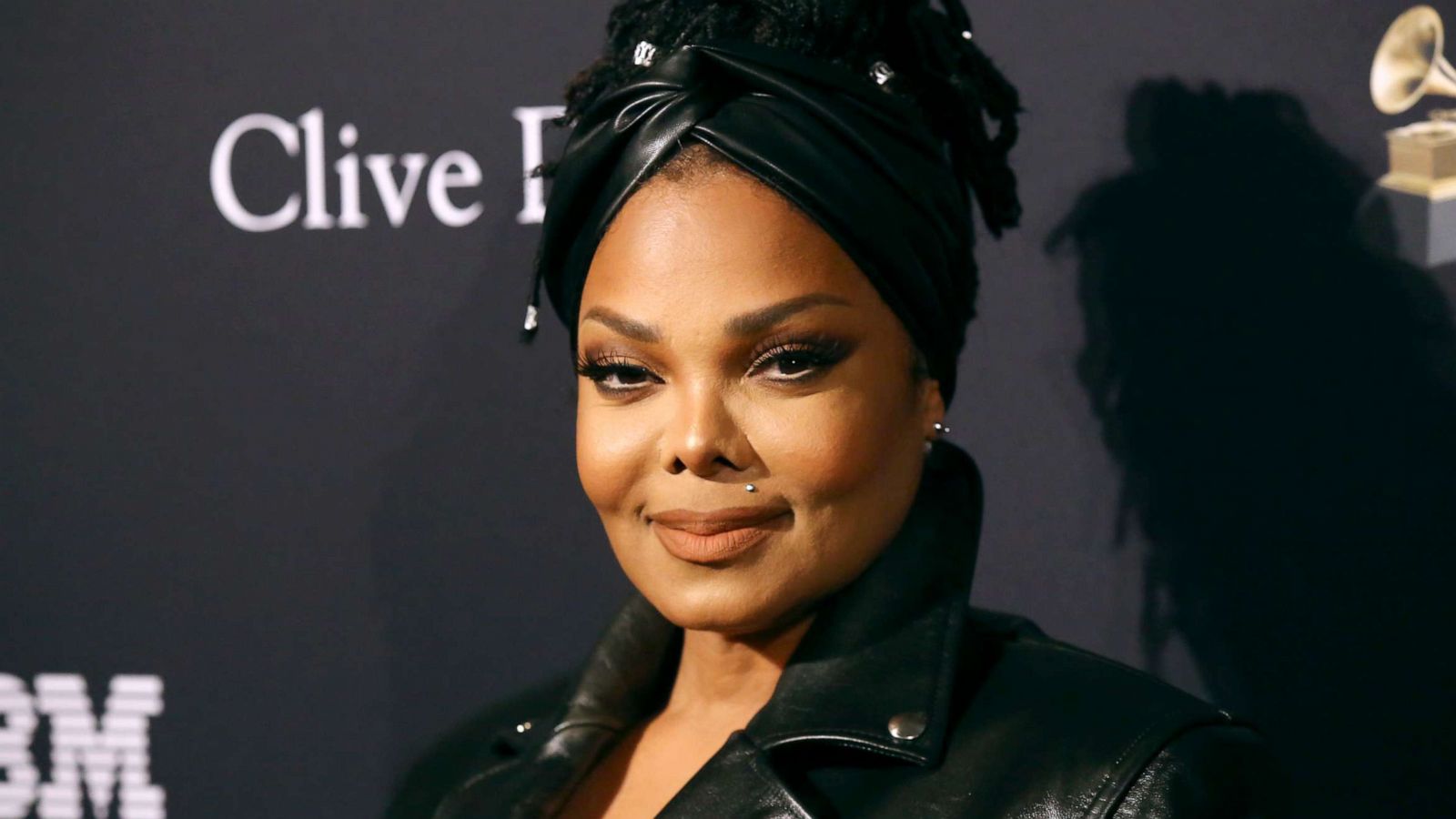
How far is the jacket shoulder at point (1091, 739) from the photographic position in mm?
1182

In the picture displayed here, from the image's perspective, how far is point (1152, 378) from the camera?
5.77 feet

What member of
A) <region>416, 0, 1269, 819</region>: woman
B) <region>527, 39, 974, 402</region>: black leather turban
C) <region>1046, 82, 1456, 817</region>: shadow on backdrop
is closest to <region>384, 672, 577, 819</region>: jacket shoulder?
<region>416, 0, 1269, 819</region>: woman

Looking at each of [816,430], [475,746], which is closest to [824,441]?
[816,430]

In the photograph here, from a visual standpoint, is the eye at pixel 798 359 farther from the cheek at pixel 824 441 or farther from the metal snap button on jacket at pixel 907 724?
the metal snap button on jacket at pixel 907 724

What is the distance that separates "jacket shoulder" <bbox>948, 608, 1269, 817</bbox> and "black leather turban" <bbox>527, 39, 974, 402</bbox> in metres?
0.27

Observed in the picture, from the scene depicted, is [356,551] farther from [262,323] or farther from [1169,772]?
[1169,772]

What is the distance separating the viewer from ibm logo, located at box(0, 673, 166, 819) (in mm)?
1972

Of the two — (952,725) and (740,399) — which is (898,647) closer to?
(952,725)

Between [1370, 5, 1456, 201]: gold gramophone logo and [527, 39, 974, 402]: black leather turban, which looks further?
[1370, 5, 1456, 201]: gold gramophone logo

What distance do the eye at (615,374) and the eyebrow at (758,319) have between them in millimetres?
32

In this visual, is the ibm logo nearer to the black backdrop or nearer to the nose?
the black backdrop

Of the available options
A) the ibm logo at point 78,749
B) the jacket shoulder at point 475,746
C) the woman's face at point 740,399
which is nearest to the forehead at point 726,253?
the woman's face at point 740,399

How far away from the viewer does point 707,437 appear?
123cm

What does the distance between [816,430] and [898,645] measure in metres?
0.19
